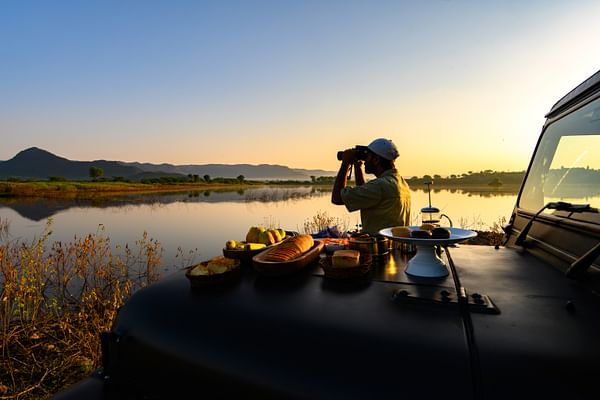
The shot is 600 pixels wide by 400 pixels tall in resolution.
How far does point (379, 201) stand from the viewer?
11.9ft

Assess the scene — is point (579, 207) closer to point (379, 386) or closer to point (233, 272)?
point (379, 386)

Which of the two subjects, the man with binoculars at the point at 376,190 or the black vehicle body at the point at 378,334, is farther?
the man with binoculars at the point at 376,190

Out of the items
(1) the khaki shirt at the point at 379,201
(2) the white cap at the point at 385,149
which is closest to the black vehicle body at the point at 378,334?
(1) the khaki shirt at the point at 379,201

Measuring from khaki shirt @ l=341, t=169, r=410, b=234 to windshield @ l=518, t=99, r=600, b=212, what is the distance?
117 cm

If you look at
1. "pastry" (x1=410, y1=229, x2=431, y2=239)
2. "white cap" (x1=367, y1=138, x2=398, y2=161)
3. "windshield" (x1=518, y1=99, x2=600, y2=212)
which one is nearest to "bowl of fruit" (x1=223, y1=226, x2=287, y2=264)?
"pastry" (x1=410, y1=229, x2=431, y2=239)

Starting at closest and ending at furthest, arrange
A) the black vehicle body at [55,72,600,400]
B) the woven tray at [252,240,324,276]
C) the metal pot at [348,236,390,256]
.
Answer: the black vehicle body at [55,72,600,400] < the woven tray at [252,240,324,276] < the metal pot at [348,236,390,256]

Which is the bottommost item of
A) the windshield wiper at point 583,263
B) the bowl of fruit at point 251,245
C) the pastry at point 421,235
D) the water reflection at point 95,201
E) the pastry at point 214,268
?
the water reflection at point 95,201

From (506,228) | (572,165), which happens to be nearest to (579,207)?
(572,165)

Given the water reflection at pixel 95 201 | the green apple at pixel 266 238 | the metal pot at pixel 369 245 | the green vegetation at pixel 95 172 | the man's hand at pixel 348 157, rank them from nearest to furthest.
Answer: the metal pot at pixel 369 245 < the green apple at pixel 266 238 < the man's hand at pixel 348 157 < the water reflection at pixel 95 201 < the green vegetation at pixel 95 172

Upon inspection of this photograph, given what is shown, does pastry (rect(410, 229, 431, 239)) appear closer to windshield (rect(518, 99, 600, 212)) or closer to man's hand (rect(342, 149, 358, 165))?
windshield (rect(518, 99, 600, 212))

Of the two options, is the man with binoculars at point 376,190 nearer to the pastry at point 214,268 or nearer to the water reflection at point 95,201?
the pastry at point 214,268

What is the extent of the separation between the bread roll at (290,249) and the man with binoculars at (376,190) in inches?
47.4

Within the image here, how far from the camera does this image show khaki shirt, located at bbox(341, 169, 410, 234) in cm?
347

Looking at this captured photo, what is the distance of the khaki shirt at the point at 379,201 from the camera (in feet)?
11.4
